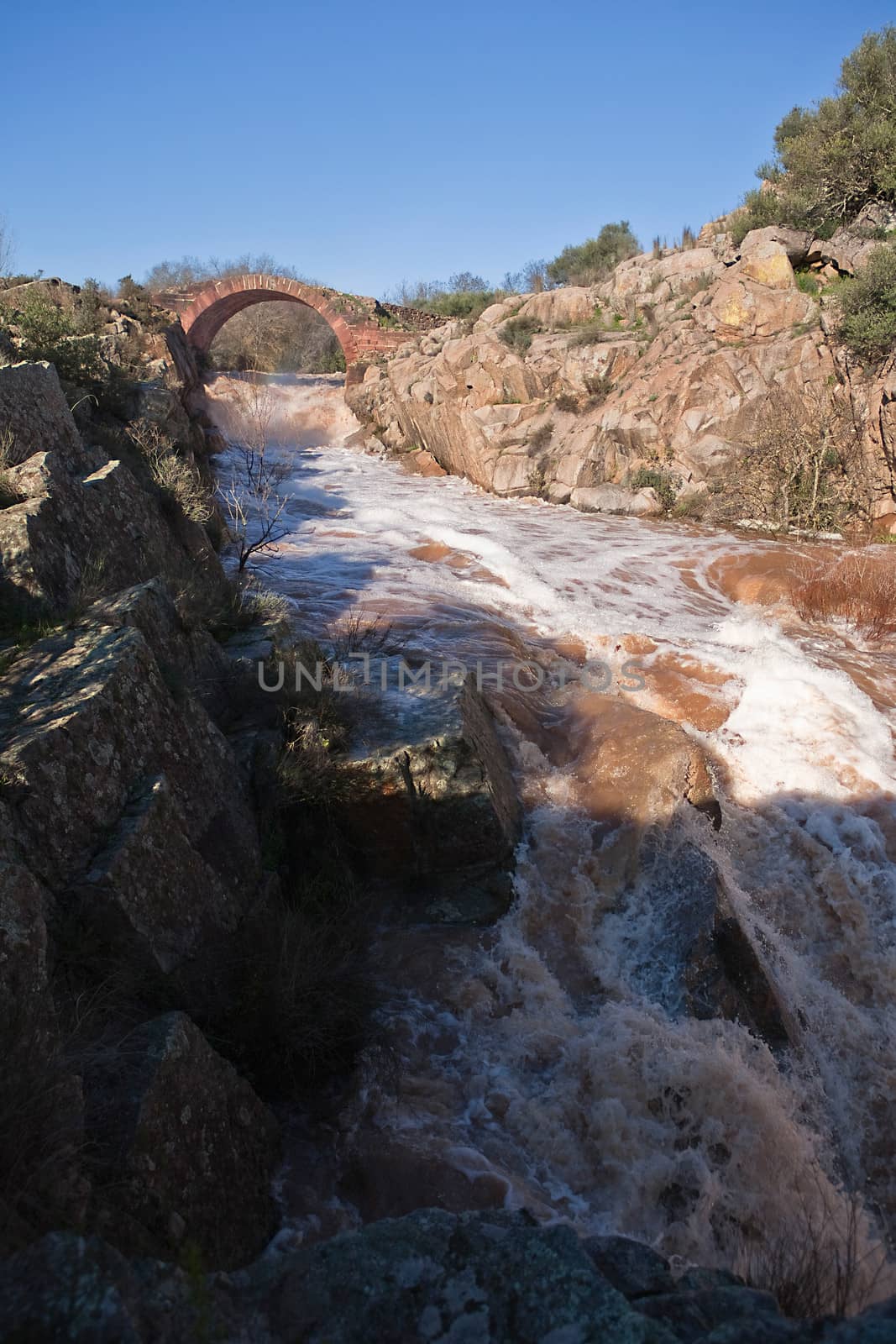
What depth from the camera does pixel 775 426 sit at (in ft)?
48.0

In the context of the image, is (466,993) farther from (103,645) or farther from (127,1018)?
(103,645)

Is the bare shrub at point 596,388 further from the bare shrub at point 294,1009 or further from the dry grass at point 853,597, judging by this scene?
the bare shrub at point 294,1009

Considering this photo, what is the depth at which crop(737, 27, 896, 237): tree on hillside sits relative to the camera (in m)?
16.6

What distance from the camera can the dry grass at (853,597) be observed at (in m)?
9.03

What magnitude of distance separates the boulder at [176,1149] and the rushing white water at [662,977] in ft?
2.54

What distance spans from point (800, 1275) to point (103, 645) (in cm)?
382

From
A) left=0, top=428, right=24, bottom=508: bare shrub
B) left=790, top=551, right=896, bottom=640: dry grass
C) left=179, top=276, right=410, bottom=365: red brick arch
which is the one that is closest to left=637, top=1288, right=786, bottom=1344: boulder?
left=0, top=428, right=24, bottom=508: bare shrub

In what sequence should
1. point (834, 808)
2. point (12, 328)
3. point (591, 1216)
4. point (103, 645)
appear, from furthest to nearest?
point (12, 328), point (834, 808), point (103, 645), point (591, 1216)

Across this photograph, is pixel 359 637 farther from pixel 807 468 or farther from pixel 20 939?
pixel 807 468

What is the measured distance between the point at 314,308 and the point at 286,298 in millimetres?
989

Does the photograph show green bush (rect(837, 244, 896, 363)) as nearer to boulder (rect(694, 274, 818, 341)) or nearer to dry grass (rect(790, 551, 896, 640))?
boulder (rect(694, 274, 818, 341))

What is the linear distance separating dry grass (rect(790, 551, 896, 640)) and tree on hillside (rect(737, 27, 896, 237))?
1115cm

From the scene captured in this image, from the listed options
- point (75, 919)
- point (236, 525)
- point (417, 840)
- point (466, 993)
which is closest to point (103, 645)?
point (75, 919)

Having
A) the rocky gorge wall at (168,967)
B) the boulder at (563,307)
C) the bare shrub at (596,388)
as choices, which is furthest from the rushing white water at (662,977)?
the boulder at (563,307)
